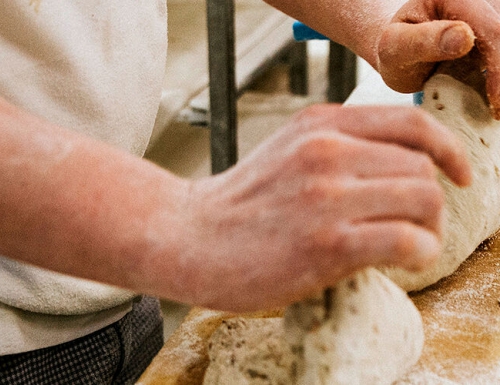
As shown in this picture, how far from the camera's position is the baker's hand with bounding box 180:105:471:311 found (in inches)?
16.7

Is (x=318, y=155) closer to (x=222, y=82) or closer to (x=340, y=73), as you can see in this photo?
(x=222, y=82)

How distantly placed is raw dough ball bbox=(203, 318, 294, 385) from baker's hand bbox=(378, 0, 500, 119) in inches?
18.1

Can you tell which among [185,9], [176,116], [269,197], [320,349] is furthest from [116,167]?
[185,9]

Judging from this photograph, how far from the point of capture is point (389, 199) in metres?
0.43

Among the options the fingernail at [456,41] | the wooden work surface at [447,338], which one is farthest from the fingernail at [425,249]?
the fingernail at [456,41]

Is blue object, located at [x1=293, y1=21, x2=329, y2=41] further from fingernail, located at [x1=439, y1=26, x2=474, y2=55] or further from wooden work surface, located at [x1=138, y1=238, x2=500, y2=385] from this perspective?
wooden work surface, located at [x1=138, y1=238, x2=500, y2=385]

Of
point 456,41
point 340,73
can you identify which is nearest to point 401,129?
point 456,41

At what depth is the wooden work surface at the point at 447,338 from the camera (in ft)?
2.22

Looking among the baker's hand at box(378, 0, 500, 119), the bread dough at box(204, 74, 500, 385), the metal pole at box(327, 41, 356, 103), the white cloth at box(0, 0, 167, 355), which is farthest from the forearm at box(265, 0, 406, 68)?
the metal pole at box(327, 41, 356, 103)

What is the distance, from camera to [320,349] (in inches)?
22.4

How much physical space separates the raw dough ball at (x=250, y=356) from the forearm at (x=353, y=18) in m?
0.59

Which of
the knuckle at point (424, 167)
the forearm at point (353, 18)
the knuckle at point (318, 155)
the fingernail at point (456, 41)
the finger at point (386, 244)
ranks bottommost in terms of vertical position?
the forearm at point (353, 18)

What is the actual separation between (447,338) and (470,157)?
1.00 feet

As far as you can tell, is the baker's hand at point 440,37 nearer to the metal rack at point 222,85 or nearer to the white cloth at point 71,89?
the white cloth at point 71,89
